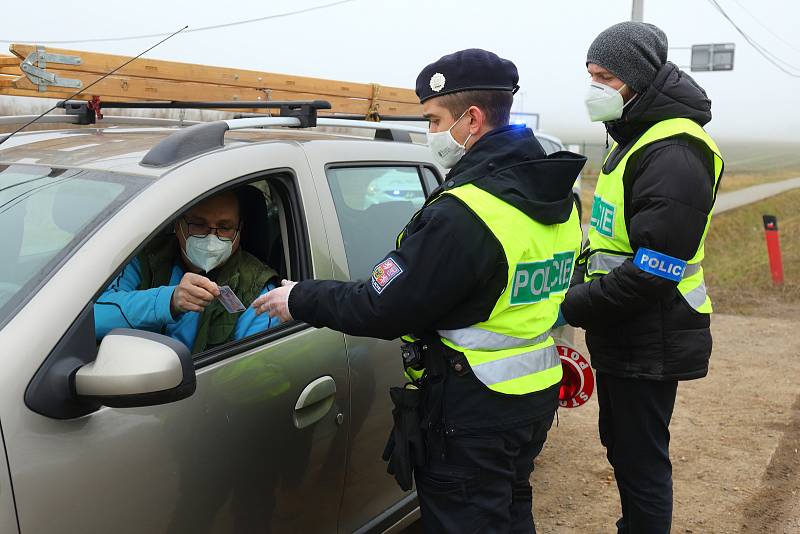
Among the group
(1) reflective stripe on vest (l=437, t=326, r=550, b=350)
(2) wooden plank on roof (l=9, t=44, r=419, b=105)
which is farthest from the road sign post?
(1) reflective stripe on vest (l=437, t=326, r=550, b=350)

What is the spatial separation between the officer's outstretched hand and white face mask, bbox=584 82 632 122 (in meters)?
1.38

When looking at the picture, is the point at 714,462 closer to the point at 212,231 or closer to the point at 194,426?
the point at 212,231

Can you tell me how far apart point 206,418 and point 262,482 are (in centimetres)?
30

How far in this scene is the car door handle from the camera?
7.70 feet

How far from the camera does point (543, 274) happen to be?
2.28 meters

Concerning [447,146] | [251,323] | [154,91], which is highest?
[154,91]

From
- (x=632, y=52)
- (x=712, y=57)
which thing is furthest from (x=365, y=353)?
(x=712, y=57)

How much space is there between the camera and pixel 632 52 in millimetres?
2869

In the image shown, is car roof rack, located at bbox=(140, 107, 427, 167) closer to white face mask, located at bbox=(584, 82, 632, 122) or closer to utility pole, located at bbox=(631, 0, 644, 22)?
white face mask, located at bbox=(584, 82, 632, 122)

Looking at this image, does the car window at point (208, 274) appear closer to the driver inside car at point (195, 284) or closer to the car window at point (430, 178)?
the driver inside car at point (195, 284)

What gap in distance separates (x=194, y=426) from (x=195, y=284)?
1.48 feet

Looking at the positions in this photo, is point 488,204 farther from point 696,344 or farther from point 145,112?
point 145,112

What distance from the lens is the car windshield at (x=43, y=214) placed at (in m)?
1.88

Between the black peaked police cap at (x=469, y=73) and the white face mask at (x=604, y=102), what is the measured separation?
0.74 metres
